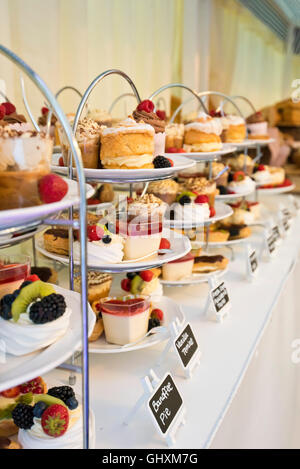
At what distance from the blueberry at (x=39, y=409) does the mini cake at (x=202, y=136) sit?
1201mm

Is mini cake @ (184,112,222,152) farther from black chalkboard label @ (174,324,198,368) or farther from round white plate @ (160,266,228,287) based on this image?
black chalkboard label @ (174,324,198,368)

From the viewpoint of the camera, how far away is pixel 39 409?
90 cm

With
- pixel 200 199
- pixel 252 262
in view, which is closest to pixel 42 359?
pixel 200 199

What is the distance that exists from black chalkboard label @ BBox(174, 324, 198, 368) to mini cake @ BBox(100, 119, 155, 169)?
0.47m

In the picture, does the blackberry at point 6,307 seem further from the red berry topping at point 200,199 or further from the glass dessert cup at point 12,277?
the red berry topping at point 200,199

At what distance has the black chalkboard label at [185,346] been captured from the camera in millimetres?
1227

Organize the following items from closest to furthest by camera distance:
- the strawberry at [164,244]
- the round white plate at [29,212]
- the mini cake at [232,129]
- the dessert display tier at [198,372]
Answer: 1. the round white plate at [29,212]
2. the dessert display tier at [198,372]
3. the strawberry at [164,244]
4. the mini cake at [232,129]

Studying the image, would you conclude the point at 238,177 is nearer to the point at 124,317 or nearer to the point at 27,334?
the point at 124,317

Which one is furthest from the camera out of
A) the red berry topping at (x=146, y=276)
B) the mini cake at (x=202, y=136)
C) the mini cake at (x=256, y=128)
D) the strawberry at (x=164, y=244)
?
the mini cake at (x=256, y=128)

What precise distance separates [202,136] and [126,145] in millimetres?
738

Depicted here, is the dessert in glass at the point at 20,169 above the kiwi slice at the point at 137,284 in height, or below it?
above

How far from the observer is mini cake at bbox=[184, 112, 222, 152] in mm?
1836

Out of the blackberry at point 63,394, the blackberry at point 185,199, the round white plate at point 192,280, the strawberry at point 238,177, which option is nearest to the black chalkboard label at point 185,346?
the blackberry at point 63,394

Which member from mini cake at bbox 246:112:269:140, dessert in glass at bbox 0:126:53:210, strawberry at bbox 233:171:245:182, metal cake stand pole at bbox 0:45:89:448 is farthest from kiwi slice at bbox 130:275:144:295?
mini cake at bbox 246:112:269:140
